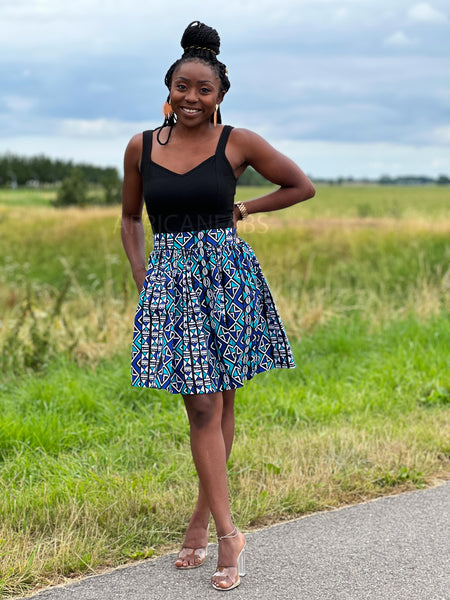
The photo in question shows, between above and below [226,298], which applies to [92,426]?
below

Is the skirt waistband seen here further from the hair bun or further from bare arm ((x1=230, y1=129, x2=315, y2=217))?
the hair bun

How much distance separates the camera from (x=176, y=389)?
9.90 feet

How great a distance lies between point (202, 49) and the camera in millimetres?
3141

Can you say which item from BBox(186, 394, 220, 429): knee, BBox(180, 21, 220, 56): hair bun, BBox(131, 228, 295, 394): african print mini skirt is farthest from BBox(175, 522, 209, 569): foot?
BBox(180, 21, 220, 56): hair bun

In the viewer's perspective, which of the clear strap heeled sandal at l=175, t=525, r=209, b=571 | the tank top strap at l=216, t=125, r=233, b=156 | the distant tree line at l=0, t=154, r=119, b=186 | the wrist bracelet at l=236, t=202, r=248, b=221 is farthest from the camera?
the distant tree line at l=0, t=154, r=119, b=186

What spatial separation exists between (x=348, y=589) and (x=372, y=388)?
2.87 meters

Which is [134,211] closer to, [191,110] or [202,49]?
[191,110]

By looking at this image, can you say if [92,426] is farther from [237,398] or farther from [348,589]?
[348,589]

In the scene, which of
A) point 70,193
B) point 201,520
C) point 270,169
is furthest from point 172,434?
point 70,193

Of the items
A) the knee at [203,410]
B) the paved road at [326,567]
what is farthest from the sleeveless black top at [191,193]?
the paved road at [326,567]

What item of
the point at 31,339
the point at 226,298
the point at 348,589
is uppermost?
the point at 226,298

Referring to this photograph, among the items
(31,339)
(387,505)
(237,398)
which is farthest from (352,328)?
(387,505)

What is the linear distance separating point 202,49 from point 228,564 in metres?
2.21

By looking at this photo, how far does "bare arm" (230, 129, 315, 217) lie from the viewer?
10.3 ft
